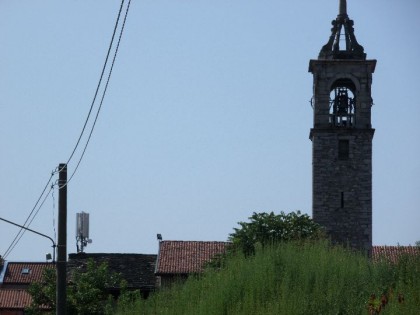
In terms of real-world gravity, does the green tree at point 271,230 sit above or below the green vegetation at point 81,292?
above

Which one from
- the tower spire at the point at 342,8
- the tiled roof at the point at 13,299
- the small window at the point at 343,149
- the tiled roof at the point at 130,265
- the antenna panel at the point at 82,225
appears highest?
the tower spire at the point at 342,8

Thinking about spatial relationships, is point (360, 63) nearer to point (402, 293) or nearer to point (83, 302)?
point (83, 302)

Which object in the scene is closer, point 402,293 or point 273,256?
point 402,293

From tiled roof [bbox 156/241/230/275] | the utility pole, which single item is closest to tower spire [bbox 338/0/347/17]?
tiled roof [bbox 156/241/230/275]

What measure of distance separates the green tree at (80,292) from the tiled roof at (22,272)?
3077 centimetres

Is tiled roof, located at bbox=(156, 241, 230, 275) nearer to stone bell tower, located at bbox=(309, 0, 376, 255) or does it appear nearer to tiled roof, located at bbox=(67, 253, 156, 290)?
tiled roof, located at bbox=(67, 253, 156, 290)

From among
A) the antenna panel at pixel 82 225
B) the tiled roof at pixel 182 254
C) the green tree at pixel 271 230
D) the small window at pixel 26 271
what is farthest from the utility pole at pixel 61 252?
the small window at pixel 26 271

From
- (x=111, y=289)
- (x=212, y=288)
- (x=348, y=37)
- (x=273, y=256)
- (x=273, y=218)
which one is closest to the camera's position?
(x=212, y=288)

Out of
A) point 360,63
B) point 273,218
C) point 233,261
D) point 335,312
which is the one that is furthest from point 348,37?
point 335,312

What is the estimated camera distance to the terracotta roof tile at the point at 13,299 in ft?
223

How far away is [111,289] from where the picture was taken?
172ft

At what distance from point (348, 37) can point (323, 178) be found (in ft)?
20.1

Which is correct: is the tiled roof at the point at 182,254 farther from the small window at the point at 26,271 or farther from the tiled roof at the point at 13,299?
the small window at the point at 26,271

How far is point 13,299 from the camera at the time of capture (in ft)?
228
